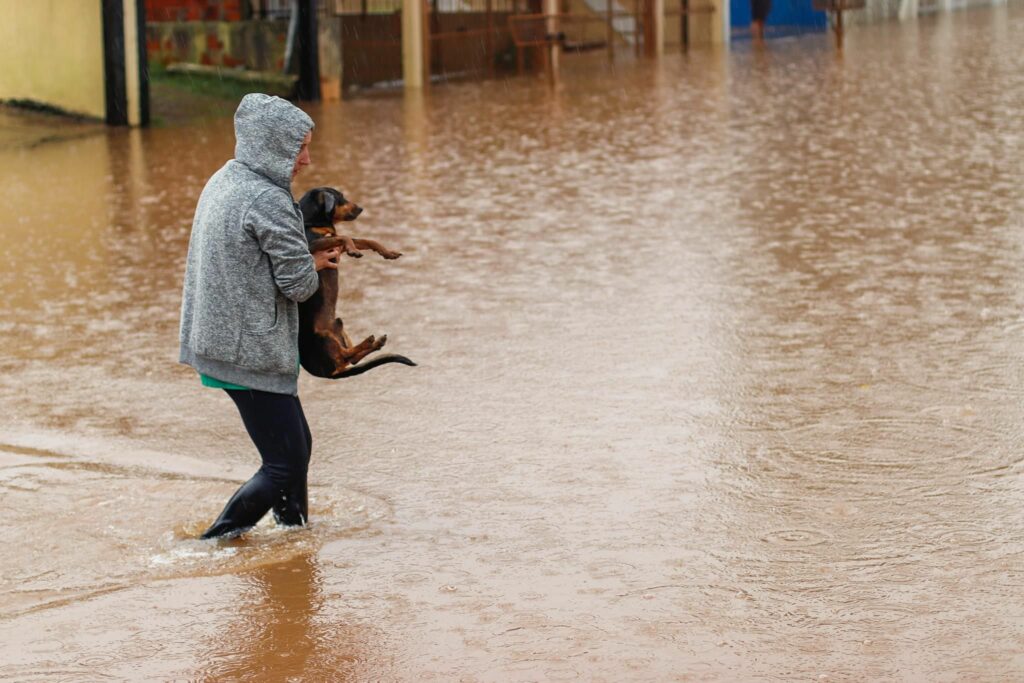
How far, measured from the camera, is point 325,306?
205 inches

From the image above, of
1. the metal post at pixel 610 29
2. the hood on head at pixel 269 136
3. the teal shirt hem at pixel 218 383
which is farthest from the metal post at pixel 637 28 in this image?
the teal shirt hem at pixel 218 383

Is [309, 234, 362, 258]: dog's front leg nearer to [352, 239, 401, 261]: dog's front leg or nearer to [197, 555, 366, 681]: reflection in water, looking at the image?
[352, 239, 401, 261]: dog's front leg

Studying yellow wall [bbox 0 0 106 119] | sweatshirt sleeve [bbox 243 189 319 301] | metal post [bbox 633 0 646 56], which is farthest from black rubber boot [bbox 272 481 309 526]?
metal post [bbox 633 0 646 56]

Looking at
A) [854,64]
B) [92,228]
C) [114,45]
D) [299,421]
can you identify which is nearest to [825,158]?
[92,228]

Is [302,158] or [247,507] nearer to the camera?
[302,158]

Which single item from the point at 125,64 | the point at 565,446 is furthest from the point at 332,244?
the point at 125,64

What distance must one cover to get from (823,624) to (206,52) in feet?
66.8

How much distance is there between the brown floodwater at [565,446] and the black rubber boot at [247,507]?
0.08m

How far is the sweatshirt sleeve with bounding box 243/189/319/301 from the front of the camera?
194 inches

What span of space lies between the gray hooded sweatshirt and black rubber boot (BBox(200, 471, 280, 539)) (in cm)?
35

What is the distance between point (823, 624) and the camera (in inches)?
178

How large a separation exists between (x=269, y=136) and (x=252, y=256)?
38 centimetres

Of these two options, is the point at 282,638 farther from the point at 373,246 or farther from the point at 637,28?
the point at 637,28

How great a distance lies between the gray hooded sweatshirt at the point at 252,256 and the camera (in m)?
4.94
